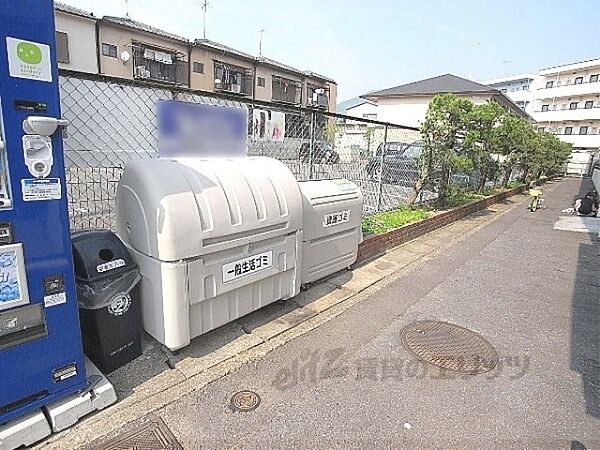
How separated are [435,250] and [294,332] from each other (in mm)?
3800

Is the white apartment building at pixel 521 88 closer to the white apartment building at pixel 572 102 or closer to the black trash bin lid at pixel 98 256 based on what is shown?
the white apartment building at pixel 572 102

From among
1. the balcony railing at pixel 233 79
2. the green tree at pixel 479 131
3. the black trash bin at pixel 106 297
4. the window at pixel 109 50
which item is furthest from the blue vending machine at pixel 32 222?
the balcony railing at pixel 233 79

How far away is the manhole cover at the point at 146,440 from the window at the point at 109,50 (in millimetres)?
22534

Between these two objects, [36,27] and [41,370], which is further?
[41,370]

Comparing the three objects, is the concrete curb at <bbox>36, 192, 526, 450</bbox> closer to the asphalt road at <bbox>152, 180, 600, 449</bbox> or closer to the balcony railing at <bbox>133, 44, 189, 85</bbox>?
the asphalt road at <bbox>152, 180, 600, 449</bbox>

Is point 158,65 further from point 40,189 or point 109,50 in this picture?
point 40,189

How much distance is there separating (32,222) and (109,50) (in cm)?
2222

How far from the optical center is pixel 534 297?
177 inches

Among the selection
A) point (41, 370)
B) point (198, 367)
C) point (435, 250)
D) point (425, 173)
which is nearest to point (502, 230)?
point (425, 173)

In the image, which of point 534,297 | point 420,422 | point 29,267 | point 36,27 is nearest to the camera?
point 36,27

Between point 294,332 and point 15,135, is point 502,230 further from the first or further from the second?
point 15,135

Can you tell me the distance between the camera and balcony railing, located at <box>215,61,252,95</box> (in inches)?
960

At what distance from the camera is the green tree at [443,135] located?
757 cm

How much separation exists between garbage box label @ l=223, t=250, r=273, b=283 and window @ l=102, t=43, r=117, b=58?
71.0ft
